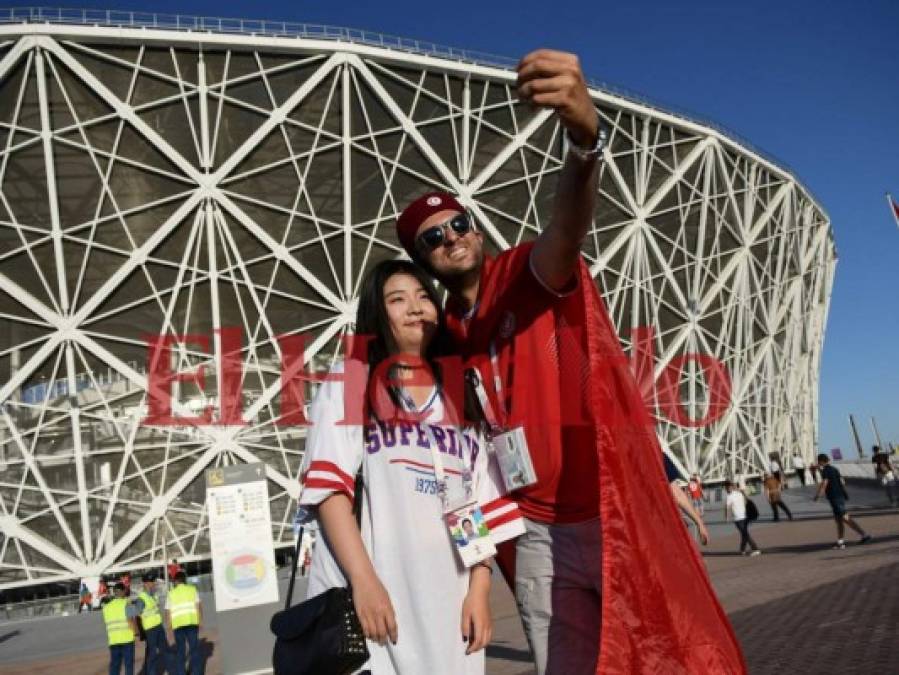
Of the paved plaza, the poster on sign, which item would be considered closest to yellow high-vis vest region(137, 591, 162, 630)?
the poster on sign

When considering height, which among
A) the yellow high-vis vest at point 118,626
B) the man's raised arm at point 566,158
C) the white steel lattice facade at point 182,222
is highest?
the white steel lattice facade at point 182,222

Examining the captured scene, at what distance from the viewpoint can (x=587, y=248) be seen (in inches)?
1252

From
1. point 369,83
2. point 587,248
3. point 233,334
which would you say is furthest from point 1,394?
point 587,248

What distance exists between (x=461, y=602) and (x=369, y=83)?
1021 inches

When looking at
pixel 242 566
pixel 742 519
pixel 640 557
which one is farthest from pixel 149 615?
pixel 742 519

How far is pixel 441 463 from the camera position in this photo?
258 cm

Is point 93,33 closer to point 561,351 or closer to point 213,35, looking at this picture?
point 213,35

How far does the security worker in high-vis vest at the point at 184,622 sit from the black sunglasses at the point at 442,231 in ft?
28.9

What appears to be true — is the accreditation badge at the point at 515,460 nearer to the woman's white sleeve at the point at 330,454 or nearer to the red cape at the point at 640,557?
the red cape at the point at 640,557

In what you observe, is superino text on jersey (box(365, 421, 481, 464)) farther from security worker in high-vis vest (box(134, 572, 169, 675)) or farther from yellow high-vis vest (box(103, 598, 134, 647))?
security worker in high-vis vest (box(134, 572, 169, 675))

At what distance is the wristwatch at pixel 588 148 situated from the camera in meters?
2.26

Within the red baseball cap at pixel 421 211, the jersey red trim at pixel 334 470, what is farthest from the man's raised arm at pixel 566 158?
the jersey red trim at pixel 334 470

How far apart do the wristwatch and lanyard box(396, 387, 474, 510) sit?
0.91 meters

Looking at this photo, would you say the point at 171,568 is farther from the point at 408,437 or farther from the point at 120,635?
the point at 408,437
